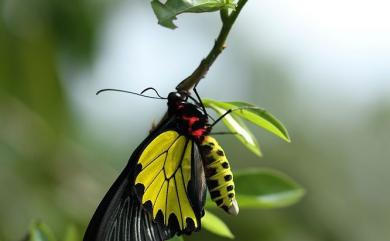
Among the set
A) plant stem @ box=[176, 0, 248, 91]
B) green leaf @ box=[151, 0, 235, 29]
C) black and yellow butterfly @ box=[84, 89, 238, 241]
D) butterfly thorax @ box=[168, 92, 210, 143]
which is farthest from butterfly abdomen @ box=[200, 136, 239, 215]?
green leaf @ box=[151, 0, 235, 29]

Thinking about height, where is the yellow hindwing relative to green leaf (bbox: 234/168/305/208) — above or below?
above

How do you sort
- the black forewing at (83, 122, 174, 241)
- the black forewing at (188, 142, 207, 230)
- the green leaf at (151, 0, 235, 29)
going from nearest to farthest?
the green leaf at (151, 0, 235, 29)
the black forewing at (83, 122, 174, 241)
the black forewing at (188, 142, 207, 230)

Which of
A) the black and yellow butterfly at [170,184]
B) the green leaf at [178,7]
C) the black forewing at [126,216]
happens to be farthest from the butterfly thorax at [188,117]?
the green leaf at [178,7]

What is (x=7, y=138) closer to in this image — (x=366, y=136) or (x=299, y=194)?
→ (x=299, y=194)

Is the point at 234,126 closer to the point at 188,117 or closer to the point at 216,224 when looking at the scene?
the point at 188,117

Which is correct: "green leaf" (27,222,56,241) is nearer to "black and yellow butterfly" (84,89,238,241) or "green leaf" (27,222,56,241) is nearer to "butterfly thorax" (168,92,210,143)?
"black and yellow butterfly" (84,89,238,241)

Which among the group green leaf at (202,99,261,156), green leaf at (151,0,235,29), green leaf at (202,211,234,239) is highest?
green leaf at (151,0,235,29)
